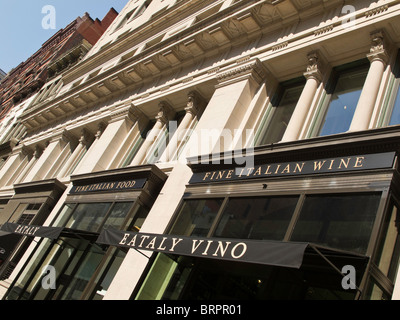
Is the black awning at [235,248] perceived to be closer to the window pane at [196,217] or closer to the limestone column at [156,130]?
the window pane at [196,217]

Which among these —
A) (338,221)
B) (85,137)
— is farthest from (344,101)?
(85,137)

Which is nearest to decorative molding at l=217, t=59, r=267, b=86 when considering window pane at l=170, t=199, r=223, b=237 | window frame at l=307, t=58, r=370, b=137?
window frame at l=307, t=58, r=370, b=137

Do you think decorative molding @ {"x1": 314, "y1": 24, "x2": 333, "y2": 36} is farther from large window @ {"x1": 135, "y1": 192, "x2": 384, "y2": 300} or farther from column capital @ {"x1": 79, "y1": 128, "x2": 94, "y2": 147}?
column capital @ {"x1": 79, "y1": 128, "x2": 94, "y2": 147}

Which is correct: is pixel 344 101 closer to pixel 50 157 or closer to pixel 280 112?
pixel 280 112

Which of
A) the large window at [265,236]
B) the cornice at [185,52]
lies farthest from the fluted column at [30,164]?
the large window at [265,236]

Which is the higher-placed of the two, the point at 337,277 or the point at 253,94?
the point at 253,94

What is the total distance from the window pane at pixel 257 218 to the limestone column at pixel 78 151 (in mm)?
15228

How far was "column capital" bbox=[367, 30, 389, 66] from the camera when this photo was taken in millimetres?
10633

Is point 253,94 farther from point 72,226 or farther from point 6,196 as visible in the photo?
point 6,196

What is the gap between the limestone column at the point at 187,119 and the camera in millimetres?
15648

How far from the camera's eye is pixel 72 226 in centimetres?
1544

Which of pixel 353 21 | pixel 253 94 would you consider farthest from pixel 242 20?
pixel 353 21

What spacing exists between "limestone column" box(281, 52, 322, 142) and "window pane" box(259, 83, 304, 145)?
0.95 m
